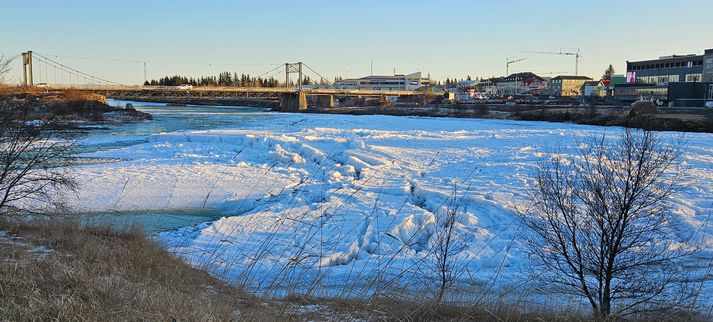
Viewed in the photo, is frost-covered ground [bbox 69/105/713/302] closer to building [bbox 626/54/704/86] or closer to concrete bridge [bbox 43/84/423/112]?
concrete bridge [bbox 43/84/423/112]

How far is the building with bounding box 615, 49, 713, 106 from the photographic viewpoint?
83.9 metres

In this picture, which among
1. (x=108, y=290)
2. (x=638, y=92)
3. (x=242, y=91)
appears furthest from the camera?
(x=242, y=91)

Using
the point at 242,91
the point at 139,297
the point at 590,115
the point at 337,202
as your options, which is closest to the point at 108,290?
the point at 139,297

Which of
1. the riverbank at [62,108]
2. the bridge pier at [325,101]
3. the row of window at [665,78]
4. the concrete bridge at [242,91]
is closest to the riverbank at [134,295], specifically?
the riverbank at [62,108]

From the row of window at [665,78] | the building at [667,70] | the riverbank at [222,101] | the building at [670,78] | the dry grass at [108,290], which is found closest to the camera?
the dry grass at [108,290]

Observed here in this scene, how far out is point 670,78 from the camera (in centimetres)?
10981

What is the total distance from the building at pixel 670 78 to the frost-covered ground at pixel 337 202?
58.5m

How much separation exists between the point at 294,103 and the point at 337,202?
97.4m

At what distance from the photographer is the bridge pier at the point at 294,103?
110 metres

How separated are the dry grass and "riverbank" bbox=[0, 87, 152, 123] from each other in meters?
3.15

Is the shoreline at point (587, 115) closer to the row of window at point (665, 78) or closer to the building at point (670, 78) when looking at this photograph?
the building at point (670, 78)

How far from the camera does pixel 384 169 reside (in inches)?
901

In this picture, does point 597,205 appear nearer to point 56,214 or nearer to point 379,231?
point 379,231

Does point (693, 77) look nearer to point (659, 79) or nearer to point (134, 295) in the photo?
point (659, 79)
